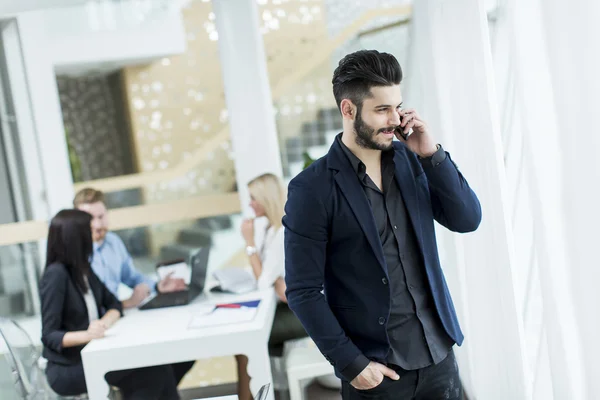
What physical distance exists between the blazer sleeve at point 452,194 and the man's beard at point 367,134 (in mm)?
130

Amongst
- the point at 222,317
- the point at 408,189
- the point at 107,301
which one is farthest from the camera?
the point at 107,301

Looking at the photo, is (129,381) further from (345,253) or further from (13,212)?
(13,212)

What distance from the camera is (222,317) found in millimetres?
2777

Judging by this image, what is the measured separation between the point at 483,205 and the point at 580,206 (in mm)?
891

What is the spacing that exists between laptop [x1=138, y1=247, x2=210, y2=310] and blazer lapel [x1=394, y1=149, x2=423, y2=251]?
5.60ft

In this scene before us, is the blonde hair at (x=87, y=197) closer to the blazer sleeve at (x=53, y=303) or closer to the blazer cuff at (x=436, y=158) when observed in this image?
the blazer sleeve at (x=53, y=303)

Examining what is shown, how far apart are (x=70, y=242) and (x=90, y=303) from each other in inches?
11.9

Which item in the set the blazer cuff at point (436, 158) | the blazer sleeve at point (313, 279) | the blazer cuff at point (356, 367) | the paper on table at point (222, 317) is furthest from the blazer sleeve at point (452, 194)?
the paper on table at point (222, 317)

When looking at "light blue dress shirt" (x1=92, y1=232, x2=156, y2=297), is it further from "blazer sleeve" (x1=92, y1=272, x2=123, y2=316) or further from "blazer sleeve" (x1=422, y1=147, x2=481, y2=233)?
"blazer sleeve" (x1=422, y1=147, x2=481, y2=233)

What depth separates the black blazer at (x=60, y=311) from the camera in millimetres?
2818

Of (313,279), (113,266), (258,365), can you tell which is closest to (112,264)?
(113,266)

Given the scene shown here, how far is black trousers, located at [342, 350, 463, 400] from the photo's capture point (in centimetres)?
164

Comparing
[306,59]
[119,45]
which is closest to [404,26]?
[306,59]

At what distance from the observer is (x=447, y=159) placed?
5.37 ft
